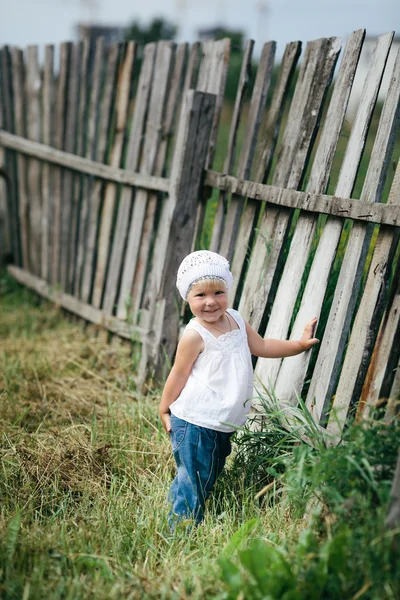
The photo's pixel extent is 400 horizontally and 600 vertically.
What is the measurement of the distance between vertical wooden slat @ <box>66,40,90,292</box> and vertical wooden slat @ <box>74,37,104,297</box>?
0.13 feet

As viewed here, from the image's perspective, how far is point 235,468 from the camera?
2902 millimetres

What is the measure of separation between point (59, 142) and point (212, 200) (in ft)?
6.96

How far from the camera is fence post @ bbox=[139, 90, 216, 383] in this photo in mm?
3729

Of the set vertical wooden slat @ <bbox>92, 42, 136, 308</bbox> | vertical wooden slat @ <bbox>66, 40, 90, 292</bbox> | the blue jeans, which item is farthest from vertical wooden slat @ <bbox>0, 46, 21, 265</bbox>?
the blue jeans

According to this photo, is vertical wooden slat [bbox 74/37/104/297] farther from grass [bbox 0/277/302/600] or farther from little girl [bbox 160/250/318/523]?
little girl [bbox 160/250/318/523]

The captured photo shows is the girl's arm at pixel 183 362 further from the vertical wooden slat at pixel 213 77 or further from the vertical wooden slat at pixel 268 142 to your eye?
the vertical wooden slat at pixel 213 77

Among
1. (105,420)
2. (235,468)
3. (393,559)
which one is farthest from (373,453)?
(105,420)

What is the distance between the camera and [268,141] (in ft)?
11.2

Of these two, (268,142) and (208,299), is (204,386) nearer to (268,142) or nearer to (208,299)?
(208,299)

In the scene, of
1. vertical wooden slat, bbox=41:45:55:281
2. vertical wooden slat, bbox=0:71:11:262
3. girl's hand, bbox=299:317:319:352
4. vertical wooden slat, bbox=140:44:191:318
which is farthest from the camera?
vertical wooden slat, bbox=0:71:11:262

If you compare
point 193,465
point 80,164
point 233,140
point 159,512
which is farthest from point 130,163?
point 159,512

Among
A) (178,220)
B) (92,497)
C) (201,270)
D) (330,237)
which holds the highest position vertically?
(330,237)

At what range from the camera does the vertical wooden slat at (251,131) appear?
3.49 metres

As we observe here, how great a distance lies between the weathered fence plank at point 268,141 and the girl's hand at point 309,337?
0.73m
